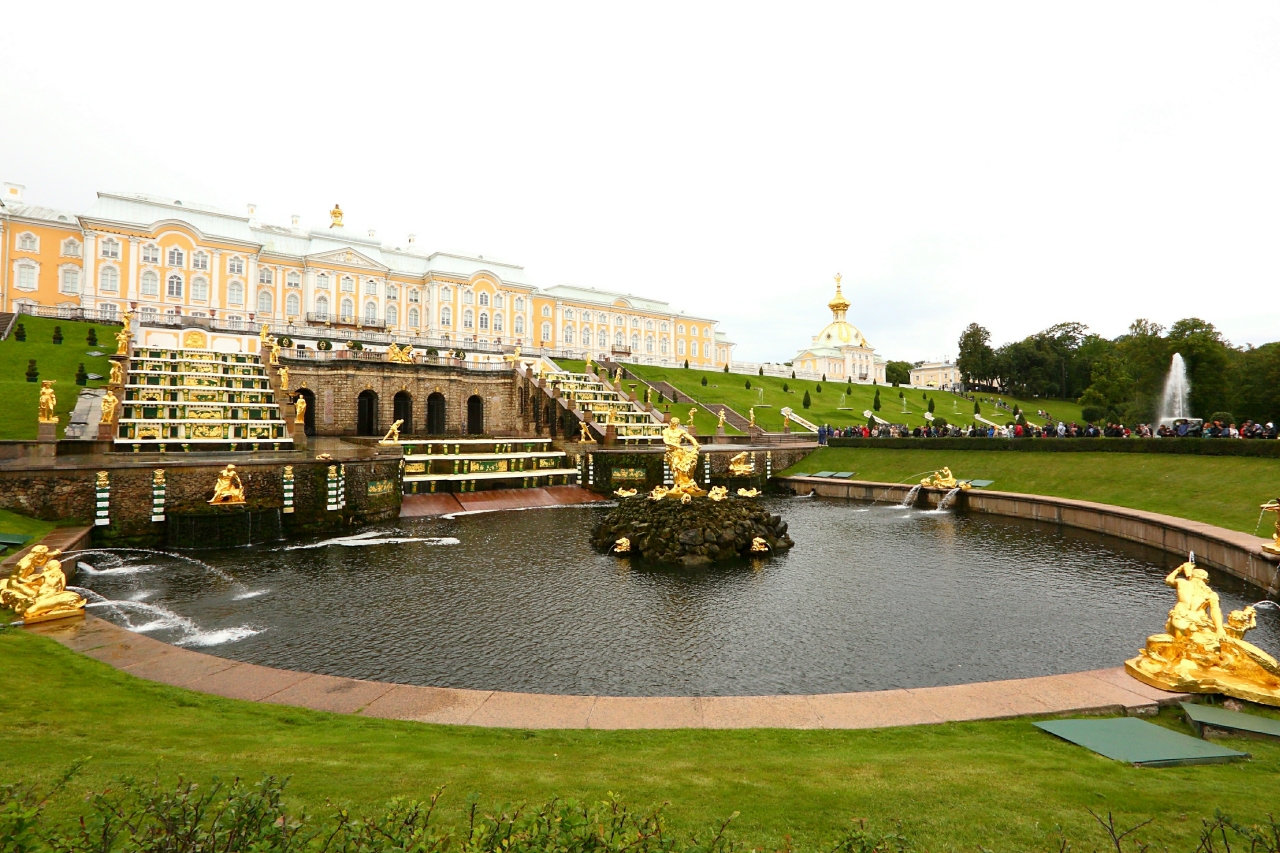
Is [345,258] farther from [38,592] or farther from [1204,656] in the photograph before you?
[1204,656]

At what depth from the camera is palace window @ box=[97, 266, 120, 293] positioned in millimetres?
58644

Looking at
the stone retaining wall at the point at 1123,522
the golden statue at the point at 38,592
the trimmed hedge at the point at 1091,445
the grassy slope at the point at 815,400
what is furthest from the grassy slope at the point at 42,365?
the trimmed hedge at the point at 1091,445

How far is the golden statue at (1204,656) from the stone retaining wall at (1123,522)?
7625 millimetres

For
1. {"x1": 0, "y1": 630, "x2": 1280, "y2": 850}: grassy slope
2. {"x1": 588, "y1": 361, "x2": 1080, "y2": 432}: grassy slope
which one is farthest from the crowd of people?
{"x1": 0, "y1": 630, "x2": 1280, "y2": 850}: grassy slope

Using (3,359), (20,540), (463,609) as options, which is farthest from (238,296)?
(463,609)

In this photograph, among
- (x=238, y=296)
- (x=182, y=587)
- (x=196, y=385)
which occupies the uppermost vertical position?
(x=238, y=296)

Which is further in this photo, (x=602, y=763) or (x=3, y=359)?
(x=3, y=359)

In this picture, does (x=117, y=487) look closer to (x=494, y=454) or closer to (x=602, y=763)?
(x=494, y=454)

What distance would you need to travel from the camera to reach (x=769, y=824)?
4.50 metres

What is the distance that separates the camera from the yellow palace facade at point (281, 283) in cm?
5944

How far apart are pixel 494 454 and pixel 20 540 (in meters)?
19.9

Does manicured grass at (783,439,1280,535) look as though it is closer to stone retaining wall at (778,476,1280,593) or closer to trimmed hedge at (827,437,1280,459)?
trimmed hedge at (827,437,1280,459)

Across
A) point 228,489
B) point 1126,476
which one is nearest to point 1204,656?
point 1126,476

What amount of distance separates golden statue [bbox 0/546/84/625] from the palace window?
6399 cm
